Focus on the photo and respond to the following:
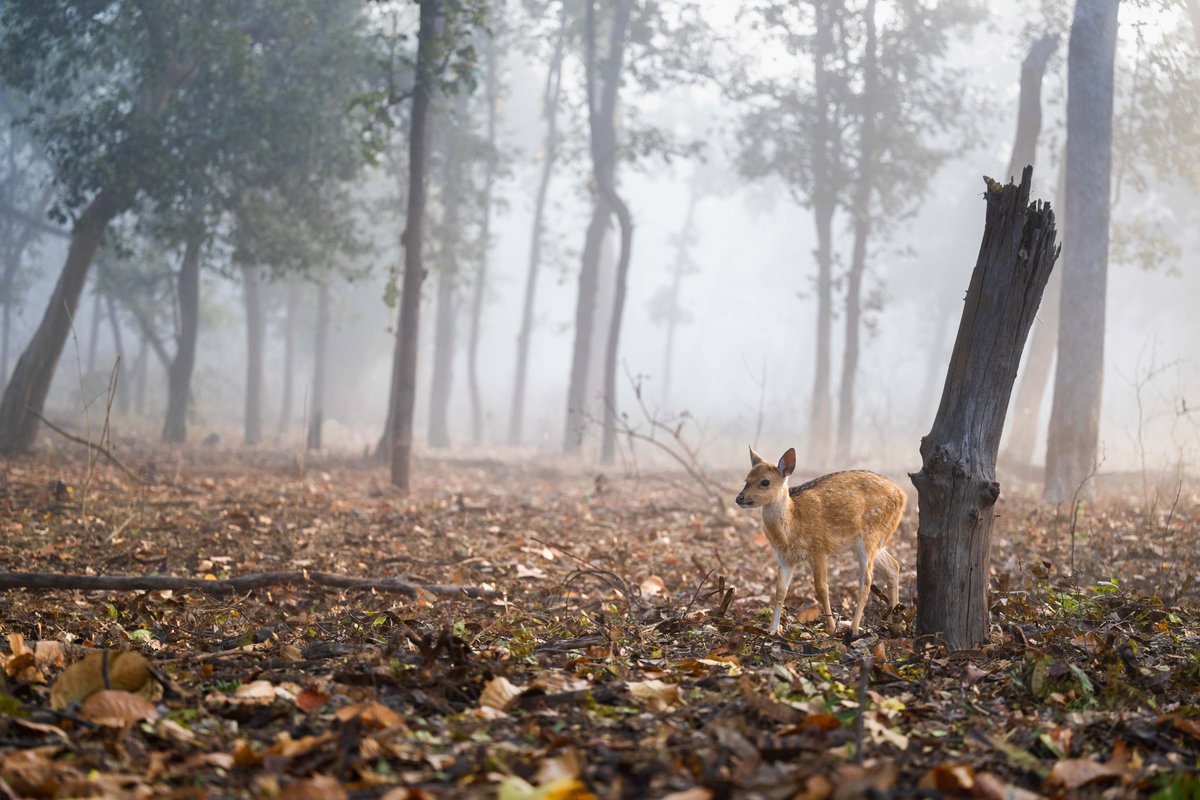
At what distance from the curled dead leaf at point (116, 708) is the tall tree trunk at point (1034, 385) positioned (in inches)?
662

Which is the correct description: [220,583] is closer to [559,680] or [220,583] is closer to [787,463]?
[559,680]

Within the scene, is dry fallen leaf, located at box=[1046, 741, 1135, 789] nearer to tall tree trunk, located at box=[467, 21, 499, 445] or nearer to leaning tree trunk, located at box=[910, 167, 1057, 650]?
leaning tree trunk, located at box=[910, 167, 1057, 650]

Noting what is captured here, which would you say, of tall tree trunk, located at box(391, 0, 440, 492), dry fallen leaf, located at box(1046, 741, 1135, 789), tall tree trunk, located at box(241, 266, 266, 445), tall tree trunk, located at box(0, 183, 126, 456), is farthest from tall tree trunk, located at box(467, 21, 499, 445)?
dry fallen leaf, located at box(1046, 741, 1135, 789)

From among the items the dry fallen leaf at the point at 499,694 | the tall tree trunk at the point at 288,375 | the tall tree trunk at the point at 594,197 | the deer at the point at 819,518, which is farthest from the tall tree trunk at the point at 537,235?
the dry fallen leaf at the point at 499,694

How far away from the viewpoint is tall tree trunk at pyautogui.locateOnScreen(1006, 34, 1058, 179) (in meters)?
18.7

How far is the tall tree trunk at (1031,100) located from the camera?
1869cm

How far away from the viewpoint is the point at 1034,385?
67.5 feet

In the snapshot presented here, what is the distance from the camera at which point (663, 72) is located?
2450 cm

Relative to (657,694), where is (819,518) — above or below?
above

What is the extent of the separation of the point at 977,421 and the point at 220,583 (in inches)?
191

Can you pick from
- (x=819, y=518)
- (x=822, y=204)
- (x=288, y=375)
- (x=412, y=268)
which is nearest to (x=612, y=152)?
(x=822, y=204)

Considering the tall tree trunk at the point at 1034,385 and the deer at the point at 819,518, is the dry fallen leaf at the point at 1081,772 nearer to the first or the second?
the deer at the point at 819,518

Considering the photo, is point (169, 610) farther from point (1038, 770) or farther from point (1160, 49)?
point (1160, 49)

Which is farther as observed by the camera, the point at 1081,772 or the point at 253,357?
the point at 253,357
